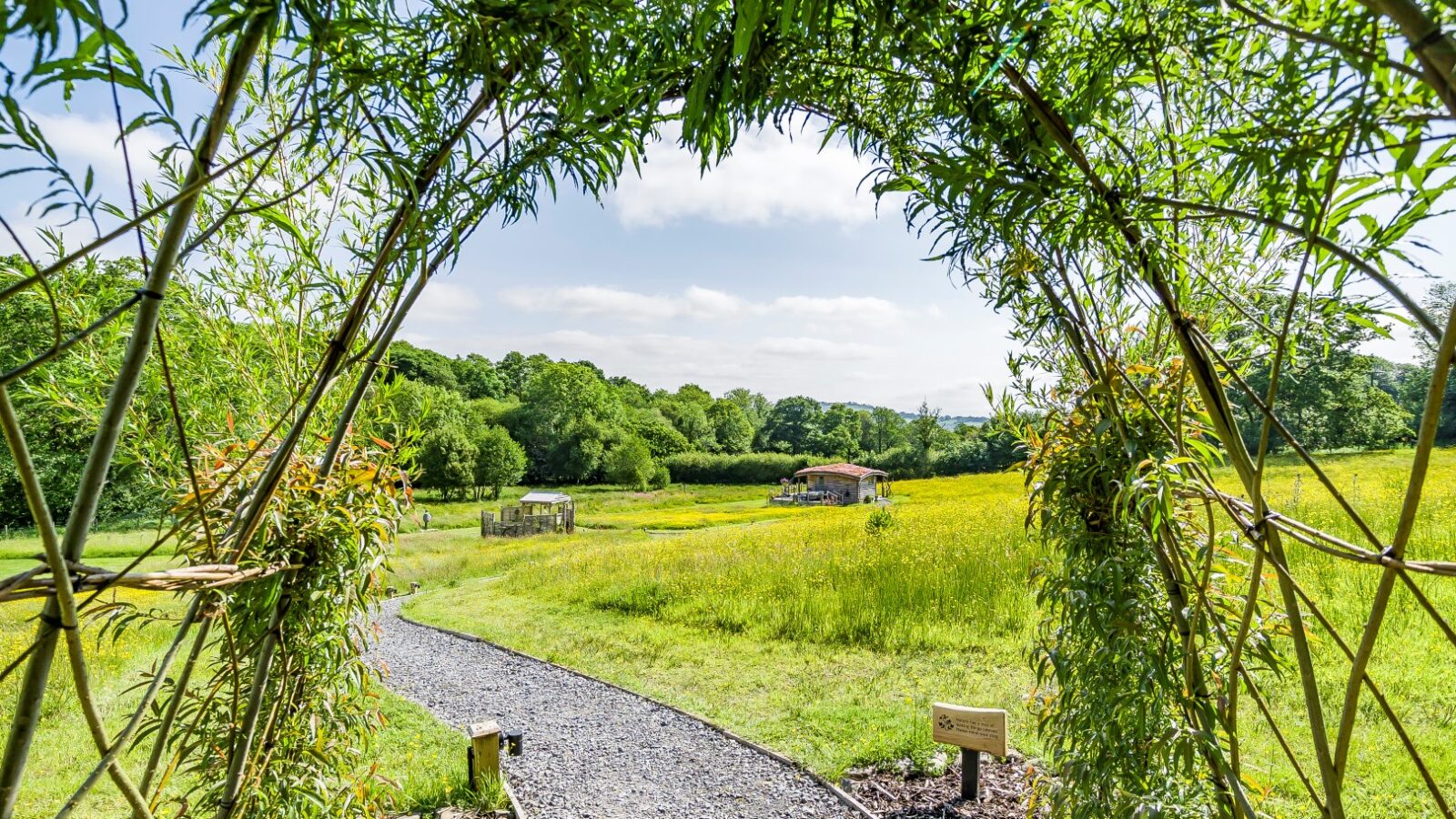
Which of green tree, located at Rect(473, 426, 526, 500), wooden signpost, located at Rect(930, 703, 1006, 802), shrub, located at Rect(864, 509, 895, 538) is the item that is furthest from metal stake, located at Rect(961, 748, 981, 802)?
green tree, located at Rect(473, 426, 526, 500)

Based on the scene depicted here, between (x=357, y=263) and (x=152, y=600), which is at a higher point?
(x=357, y=263)

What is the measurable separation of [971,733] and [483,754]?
2459 millimetres

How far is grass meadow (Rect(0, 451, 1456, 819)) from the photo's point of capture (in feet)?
11.1

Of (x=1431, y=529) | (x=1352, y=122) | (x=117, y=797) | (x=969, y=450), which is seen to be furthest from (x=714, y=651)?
(x=969, y=450)

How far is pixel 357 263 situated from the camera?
1.61m

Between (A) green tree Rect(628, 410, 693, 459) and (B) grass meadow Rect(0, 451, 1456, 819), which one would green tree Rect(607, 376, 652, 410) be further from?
(B) grass meadow Rect(0, 451, 1456, 819)

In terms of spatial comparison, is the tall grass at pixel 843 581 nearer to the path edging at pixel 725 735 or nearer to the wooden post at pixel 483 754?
the path edging at pixel 725 735

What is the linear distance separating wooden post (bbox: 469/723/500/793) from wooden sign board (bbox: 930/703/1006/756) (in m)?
2.25

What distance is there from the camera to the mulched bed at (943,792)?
3037 millimetres

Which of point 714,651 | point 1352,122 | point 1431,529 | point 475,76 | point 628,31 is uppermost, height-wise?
point 628,31

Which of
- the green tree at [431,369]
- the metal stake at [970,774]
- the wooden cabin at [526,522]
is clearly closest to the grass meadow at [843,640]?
the metal stake at [970,774]

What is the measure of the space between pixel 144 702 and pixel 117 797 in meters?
3.89

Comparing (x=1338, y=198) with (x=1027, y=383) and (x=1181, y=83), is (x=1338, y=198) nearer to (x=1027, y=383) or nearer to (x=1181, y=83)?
(x=1181, y=83)

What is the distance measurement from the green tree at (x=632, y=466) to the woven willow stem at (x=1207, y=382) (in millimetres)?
33045
